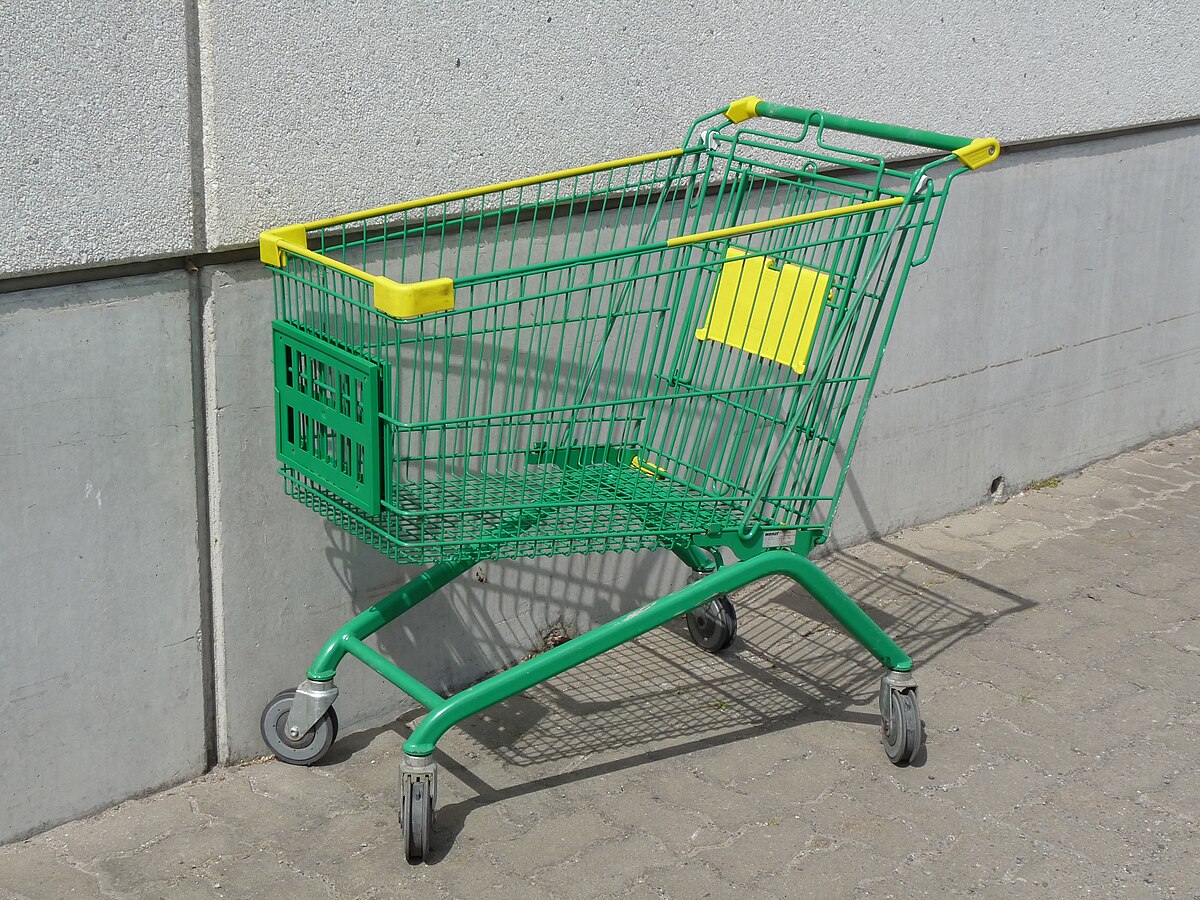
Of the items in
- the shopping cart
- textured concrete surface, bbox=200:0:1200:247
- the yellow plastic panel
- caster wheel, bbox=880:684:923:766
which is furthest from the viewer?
caster wheel, bbox=880:684:923:766

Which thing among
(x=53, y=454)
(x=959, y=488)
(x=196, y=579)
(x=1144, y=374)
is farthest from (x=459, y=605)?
(x=1144, y=374)

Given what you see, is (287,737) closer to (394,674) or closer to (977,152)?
(394,674)

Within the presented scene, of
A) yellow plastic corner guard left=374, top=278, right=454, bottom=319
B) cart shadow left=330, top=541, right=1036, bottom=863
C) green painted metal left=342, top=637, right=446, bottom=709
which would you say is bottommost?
cart shadow left=330, top=541, right=1036, bottom=863

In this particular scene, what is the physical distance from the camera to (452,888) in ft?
10.1

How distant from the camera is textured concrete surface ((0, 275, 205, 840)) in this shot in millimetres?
A: 3006

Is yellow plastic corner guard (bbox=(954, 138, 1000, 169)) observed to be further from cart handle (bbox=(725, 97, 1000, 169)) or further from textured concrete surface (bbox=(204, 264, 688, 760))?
textured concrete surface (bbox=(204, 264, 688, 760))

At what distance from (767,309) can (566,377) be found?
2.14 feet

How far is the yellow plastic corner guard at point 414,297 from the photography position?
2.78 meters

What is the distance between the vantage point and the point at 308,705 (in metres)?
3.42

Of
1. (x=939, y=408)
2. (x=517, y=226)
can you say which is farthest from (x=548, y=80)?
(x=939, y=408)

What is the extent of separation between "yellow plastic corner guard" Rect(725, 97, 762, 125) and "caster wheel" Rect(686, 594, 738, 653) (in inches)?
51.8

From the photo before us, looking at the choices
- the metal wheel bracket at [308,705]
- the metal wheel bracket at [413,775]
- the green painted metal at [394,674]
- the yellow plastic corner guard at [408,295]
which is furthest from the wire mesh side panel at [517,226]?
the metal wheel bracket at [413,775]

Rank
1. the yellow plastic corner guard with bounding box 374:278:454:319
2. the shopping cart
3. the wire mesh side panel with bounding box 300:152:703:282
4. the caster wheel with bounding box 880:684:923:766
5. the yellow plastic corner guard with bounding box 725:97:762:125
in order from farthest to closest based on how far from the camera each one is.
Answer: the yellow plastic corner guard with bounding box 725:97:762:125, the caster wheel with bounding box 880:684:923:766, the wire mesh side panel with bounding box 300:152:703:282, the shopping cart, the yellow plastic corner guard with bounding box 374:278:454:319

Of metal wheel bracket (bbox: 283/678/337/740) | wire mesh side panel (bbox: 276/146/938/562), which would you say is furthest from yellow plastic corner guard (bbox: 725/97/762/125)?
metal wheel bracket (bbox: 283/678/337/740)
